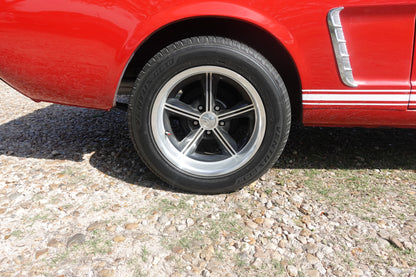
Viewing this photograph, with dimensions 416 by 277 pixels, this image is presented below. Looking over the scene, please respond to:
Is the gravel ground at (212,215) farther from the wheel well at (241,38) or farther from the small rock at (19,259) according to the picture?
the wheel well at (241,38)

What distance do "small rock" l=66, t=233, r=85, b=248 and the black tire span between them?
0.63 m

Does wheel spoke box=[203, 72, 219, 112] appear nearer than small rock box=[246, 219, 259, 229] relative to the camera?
No

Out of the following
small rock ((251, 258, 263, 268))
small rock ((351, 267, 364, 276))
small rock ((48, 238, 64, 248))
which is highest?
small rock ((48, 238, 64, 248))

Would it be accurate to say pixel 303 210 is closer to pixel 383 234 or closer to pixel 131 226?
pixel 383 234

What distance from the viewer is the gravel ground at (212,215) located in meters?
1.75

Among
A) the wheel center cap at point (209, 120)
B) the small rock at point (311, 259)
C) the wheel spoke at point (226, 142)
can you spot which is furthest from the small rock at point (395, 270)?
the wheel center cap at point (209, 120)

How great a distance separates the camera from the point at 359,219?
2.07 metres

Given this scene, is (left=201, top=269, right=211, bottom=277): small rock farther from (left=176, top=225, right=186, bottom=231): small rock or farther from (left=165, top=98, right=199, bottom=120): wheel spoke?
(left=165, top=98, right=199, bottom=120): wheel spoke

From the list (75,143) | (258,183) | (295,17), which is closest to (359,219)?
(258,183)

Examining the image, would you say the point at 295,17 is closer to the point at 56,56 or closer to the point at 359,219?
the point at 359,219

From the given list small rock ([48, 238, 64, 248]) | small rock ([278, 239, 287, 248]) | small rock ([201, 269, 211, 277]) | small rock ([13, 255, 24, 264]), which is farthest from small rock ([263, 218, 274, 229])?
small rock ([13, 255, 24, 264])

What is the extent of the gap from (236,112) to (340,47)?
29.0 inches

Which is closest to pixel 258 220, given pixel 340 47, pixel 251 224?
pixel 251 224

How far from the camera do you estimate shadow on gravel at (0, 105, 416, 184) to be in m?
2.70
